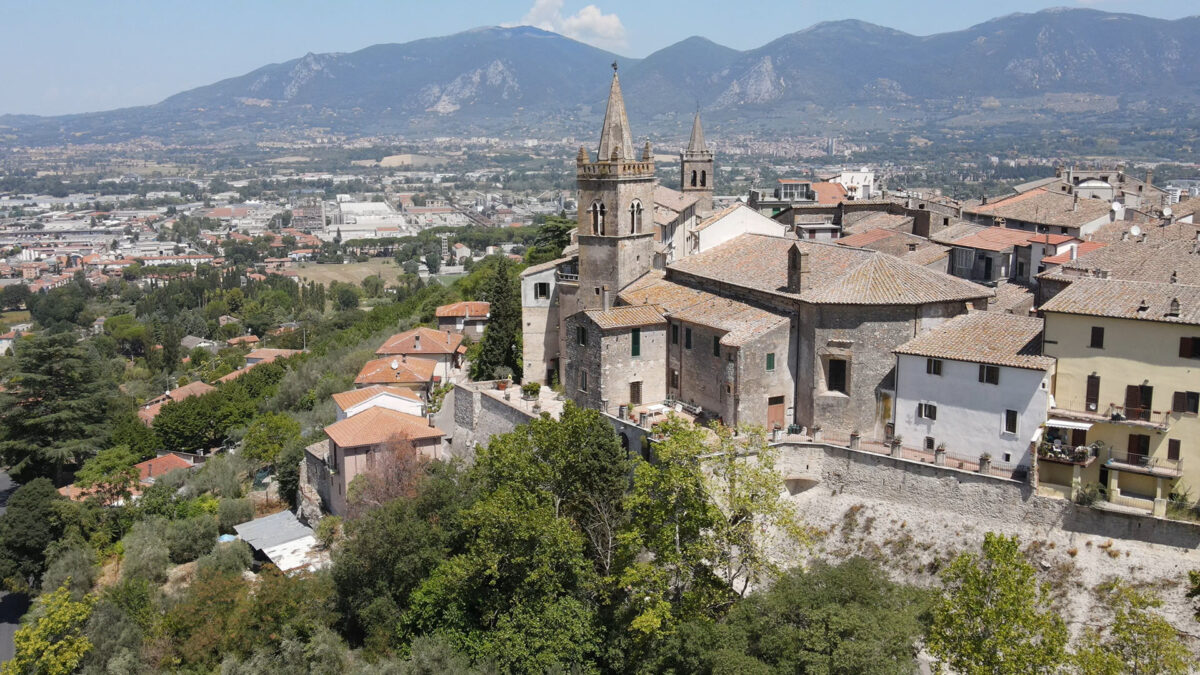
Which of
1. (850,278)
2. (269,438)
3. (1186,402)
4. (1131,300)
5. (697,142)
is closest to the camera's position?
(1186,402)

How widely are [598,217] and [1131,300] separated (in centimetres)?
2157

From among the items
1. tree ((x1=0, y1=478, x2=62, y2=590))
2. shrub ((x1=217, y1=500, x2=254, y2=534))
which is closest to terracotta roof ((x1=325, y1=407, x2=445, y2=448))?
shrub ((x1=217, y1=500, x2=254, y2=534))

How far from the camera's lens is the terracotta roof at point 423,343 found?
2323 inches

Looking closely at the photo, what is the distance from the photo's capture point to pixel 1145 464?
95.0 ft

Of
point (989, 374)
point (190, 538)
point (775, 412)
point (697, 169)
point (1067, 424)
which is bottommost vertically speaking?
point (190, 538)

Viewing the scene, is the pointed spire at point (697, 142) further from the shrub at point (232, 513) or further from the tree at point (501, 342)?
the shrub at point (232, 513)

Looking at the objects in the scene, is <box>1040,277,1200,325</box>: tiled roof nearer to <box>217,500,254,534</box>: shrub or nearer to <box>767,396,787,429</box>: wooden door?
<box>767,396,787,429</box>: wooden door

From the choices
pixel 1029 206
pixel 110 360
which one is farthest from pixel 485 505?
pixel 110 360

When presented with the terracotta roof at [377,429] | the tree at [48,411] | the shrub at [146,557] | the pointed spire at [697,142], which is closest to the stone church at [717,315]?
the terracotta roof at [377,429]

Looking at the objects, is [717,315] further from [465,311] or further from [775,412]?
[465,311]

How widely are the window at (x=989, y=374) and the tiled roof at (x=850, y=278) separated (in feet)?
11.8

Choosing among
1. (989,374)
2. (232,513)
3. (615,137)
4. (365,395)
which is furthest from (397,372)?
(989,374)

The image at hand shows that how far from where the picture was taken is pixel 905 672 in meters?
24.3

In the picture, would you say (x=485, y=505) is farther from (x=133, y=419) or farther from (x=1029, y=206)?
(x=133, y=419)
